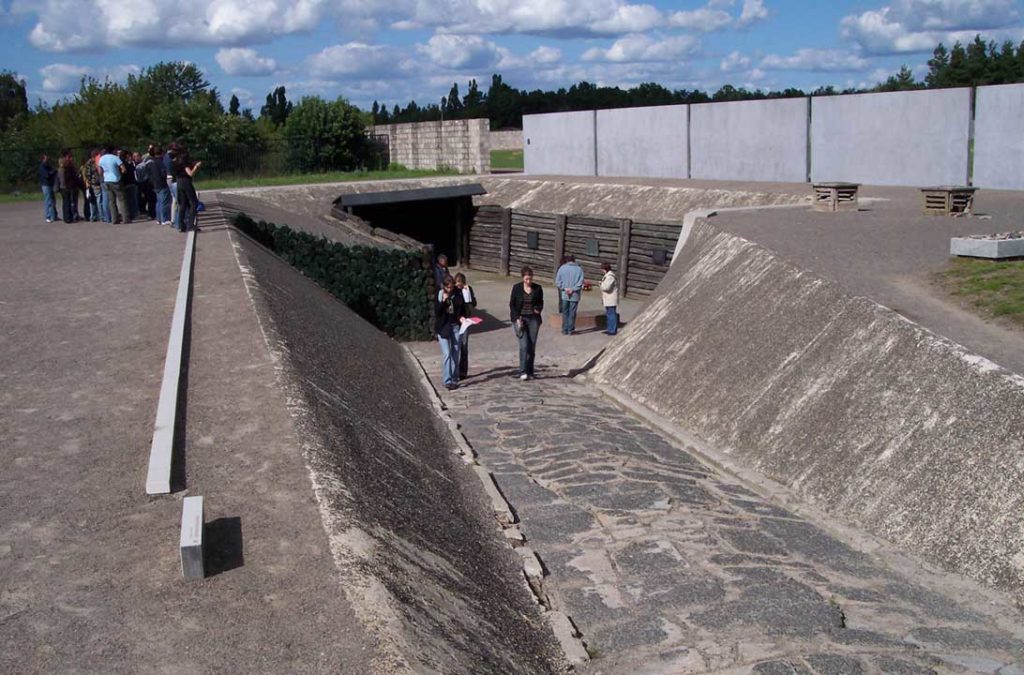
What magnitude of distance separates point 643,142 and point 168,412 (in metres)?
26.6

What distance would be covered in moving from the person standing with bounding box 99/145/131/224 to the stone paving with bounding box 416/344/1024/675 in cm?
1256

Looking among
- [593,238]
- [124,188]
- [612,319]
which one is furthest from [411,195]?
[612,319]

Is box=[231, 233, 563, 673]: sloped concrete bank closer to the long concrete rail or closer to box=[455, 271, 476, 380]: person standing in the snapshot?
the long concrete rail

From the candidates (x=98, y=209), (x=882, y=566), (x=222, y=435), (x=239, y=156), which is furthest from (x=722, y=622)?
(x=239, y=156)

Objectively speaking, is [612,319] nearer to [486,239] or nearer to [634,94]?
[486,239]

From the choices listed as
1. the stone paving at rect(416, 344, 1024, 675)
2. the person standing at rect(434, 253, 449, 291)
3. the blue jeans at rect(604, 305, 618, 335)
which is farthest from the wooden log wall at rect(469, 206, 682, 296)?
the stone paving at rect(416, 344, 1024, 675)

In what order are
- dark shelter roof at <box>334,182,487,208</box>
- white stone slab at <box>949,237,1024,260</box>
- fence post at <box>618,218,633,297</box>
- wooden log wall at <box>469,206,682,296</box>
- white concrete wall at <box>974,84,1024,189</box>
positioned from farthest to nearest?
dark shelter roof at <box>334,182,487,208</box>, fence post at <box>618,218,633,297</box>, wooden log wall at <box>469,206,682,296</box>, white concrete wall at <box>974,84,1024,189</box>, white stone slab at <box>949,237,1024,260</box>

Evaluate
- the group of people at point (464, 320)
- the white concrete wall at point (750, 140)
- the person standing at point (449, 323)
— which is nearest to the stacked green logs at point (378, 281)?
the group of people at point (464, 320)

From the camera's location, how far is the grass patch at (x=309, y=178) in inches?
1273

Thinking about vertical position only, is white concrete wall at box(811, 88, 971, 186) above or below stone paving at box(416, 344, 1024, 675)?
above

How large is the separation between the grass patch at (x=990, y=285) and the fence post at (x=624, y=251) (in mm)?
11367

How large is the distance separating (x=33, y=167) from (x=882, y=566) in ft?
105

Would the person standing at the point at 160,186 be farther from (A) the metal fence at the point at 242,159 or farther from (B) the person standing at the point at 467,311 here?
(A) the metal fence at the point at 242,159

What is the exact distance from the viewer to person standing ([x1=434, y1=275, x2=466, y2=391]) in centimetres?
1402
